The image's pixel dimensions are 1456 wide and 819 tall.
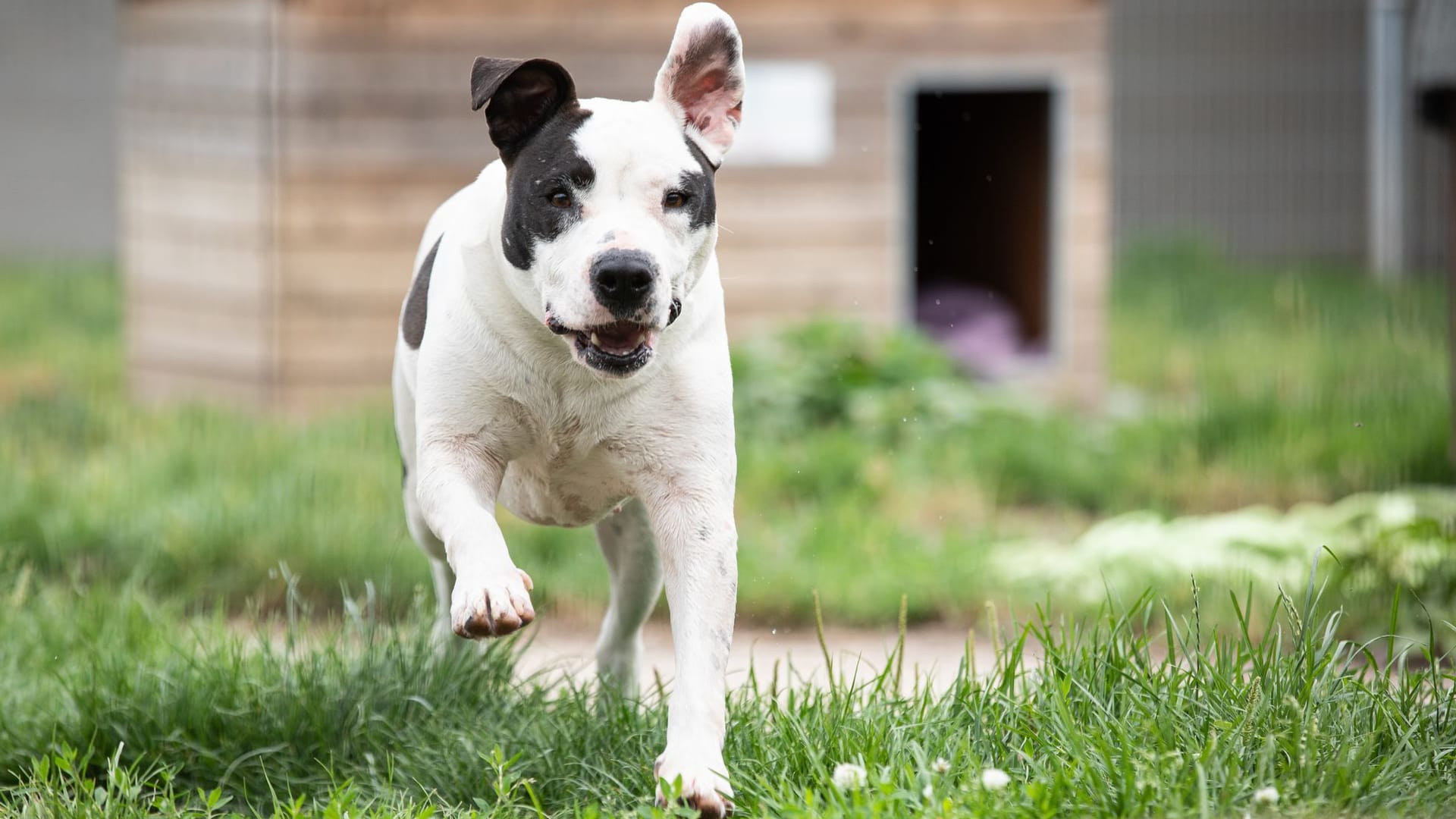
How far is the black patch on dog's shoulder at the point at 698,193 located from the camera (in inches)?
119

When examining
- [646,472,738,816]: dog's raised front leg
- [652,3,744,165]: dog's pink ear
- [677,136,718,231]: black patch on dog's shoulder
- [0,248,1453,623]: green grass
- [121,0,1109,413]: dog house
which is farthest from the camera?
[121,0,1109,413]: dog house

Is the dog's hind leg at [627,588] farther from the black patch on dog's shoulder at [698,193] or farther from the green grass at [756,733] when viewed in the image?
the black patch on dog's shoulder at [698,193]

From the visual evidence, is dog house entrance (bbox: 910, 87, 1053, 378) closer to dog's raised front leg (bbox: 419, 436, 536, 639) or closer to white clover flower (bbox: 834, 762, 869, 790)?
dog's raised front leg (bbox: 419, 436, 536, 639)

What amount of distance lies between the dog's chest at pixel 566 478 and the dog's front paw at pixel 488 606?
1.33 ft

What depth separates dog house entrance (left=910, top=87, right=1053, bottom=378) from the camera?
9.76 metres

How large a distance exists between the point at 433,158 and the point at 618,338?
5454mm

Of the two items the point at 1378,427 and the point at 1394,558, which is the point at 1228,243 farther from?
the point at 1394,558

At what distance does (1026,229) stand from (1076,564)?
16.9 ft

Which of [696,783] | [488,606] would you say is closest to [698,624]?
[696,783]

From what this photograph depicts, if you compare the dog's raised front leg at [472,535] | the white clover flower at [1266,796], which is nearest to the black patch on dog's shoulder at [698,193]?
the dog's raised front leg at [472,535]

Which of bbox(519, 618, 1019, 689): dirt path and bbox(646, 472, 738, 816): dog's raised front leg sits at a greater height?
bbox(646, 472, 738, 816): dog's raised front leg

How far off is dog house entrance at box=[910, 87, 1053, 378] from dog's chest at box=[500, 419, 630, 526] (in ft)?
19.1

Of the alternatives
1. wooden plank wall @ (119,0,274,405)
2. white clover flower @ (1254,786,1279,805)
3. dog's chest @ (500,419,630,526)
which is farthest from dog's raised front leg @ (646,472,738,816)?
wooden plank wall @ (119,0,274,405)

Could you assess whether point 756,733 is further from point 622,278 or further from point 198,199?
point 198,199
